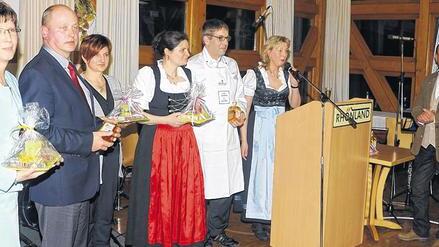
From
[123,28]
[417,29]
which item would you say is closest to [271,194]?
[123,28]

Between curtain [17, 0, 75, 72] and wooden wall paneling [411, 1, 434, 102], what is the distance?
5.11m

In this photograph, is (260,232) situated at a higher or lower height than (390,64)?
lower

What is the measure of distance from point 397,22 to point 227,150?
16.5 ft

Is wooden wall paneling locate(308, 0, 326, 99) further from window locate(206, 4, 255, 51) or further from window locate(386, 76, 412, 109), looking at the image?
window locate(206, 4, 255, 51)

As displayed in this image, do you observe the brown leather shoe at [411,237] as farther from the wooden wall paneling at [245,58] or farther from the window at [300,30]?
the window at [300,30]

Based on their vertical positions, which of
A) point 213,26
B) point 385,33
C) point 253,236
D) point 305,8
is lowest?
point 253,236

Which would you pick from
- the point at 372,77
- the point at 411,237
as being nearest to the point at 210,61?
the point at 411,237

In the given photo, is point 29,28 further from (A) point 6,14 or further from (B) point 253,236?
(A) point 6,14

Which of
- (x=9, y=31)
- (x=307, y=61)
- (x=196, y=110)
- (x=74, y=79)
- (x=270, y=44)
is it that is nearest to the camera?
(x=9, y=31)

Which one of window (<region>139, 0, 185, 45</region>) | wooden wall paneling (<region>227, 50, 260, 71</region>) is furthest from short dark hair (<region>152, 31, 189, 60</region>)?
wooden wall paneling (<region>227, 50, 260, 71</region>)

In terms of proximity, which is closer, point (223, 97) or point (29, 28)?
point (223, 97)

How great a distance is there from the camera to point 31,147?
6.93ft

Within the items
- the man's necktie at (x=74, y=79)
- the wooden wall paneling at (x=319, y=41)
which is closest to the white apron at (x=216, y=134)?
the man's necktie at (x=74, y=79)

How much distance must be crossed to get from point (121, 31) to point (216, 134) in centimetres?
194
